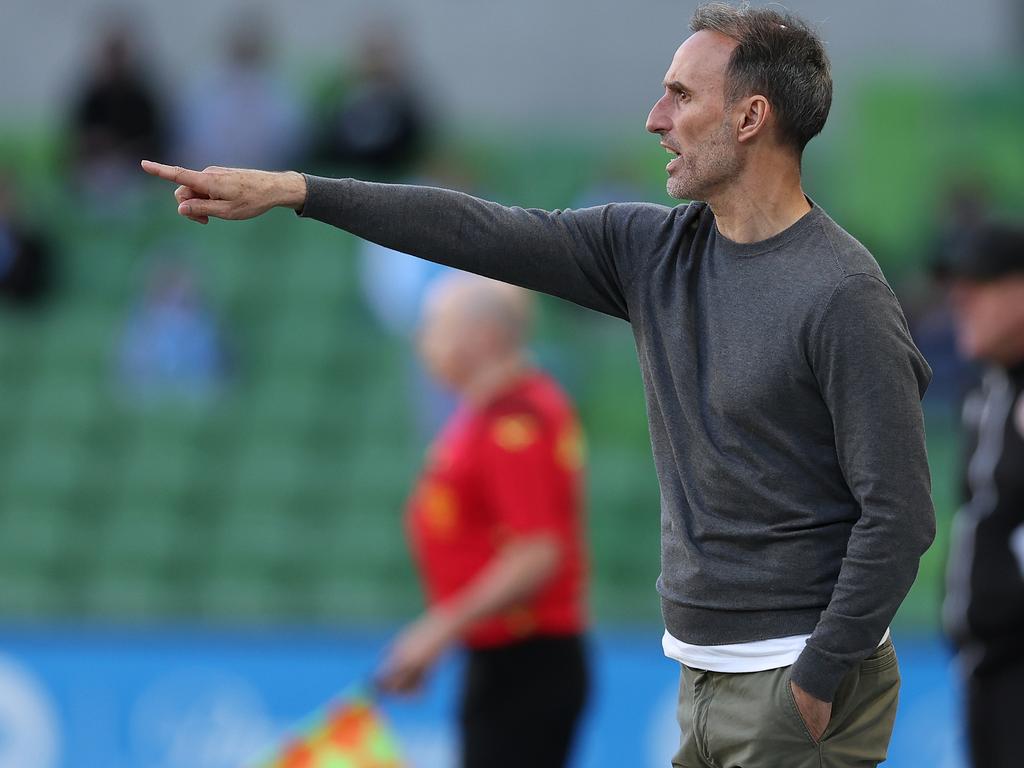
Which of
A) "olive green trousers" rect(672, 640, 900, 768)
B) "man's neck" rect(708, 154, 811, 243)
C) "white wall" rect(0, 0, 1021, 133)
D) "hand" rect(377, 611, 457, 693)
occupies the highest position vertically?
"white wall" rect(0, 0, 1021, 133)

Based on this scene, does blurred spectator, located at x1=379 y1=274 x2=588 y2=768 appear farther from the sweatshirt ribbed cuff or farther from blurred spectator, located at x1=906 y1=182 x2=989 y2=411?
blurred spectator, located at x1=906 y1=182 x2=989 y2=411

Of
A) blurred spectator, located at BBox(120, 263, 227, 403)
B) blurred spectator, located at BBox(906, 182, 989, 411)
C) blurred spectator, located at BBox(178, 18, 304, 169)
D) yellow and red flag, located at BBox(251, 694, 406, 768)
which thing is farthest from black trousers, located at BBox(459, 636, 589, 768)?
blurred spectator, located at BBox(178, 18, 304, 169)

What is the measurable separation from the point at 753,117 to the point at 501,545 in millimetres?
2056

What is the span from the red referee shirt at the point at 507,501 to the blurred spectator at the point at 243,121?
21.1 feet

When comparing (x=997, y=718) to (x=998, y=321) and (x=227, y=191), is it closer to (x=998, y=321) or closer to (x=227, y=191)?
(x=998, y=321)

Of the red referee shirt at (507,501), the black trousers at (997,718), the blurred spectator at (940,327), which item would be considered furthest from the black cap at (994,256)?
the blurred spectator at (940,327)

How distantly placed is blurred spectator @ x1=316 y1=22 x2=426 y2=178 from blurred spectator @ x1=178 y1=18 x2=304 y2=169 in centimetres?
32

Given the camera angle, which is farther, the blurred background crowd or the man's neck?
the blurred background crowd

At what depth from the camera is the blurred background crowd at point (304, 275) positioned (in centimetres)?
845

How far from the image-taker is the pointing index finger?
8.02 feet

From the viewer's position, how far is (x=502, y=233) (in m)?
2.70

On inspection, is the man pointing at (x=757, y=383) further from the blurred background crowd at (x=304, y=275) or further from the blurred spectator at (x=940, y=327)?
the blurred spectator at (x=940, y=327)

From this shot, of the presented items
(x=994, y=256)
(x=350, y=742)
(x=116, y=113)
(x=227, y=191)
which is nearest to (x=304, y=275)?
(x=116, y=113)

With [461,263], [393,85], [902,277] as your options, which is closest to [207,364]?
[393,85]
